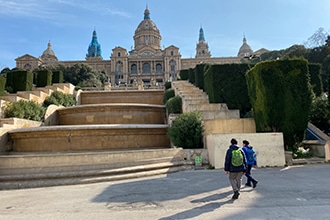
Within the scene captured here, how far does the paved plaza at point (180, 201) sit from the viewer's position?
15.1ft

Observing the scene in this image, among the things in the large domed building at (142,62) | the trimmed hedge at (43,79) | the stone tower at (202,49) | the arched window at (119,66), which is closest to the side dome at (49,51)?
the large domed building at (142,62)

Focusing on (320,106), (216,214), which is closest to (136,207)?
(216,214)

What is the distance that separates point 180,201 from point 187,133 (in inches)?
227

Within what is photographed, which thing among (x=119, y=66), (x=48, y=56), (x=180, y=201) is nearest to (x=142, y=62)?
(x=119, y=66)

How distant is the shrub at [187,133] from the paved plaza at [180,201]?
3.19m

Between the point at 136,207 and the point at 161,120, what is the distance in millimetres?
11811

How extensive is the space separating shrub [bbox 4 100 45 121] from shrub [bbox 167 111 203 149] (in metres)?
9.71

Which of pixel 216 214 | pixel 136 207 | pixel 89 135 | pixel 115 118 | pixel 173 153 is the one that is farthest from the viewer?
pixel 115 118

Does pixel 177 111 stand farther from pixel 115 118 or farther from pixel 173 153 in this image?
pixel 173 153

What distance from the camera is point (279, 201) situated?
5.25m

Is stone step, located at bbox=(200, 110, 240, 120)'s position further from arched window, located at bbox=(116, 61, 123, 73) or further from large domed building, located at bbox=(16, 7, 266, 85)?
arched window, located at bbox=(116, 61, 123, 73)

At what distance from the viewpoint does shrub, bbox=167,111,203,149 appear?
1105 centimetres

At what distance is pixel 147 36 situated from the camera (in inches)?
4675

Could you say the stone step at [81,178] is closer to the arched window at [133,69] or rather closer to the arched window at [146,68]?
the arched window at [146,68]
